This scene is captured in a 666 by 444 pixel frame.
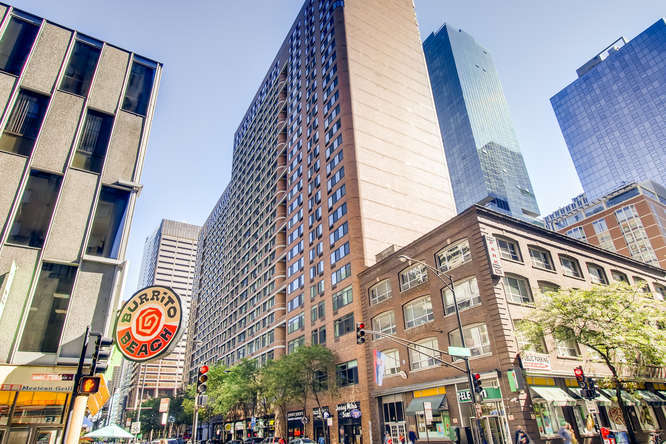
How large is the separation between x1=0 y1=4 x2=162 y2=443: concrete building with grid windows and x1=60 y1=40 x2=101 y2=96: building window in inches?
1.9

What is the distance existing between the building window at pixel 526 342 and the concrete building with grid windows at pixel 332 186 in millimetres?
17446

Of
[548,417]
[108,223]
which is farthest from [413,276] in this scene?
[108,223]

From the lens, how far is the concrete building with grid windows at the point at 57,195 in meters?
11.9

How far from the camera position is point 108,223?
1448cm

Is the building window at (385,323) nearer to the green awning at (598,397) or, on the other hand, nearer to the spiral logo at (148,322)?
the green awning at (598,397)

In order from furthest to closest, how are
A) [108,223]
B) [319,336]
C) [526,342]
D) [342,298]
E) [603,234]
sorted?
[603,234] < [319,336] < [342,298] < [526,342] < [108,223]

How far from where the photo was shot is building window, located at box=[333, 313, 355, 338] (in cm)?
4328

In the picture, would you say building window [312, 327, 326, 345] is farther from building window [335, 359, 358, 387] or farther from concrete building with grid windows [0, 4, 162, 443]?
concrete building with grid windows [0, 4, 162, 443]

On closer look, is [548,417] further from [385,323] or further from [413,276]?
[385,323]

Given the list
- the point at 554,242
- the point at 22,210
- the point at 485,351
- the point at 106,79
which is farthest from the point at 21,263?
the point at 554,242

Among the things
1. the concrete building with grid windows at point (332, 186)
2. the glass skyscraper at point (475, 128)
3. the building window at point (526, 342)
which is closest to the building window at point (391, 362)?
the concrete building with grid windows at point (332, 186)

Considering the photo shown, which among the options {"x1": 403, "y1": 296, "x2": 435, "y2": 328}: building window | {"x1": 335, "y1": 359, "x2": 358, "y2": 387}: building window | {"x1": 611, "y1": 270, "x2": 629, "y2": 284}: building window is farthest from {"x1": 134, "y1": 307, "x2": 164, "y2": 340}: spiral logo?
{"x1": 611, "y1": 270, "x2": 629, "y2": 284}: building window

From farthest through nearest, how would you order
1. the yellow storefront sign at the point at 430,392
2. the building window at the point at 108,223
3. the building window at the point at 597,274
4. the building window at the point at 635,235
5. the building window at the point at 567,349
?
the building window at the point at 635,235, the building window at the point at 597,274, the yellow storefront sign at the point at 430,392, the building window at the point at 567,349, the building window at the point at 108,223

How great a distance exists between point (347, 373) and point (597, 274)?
27492 millimetres
